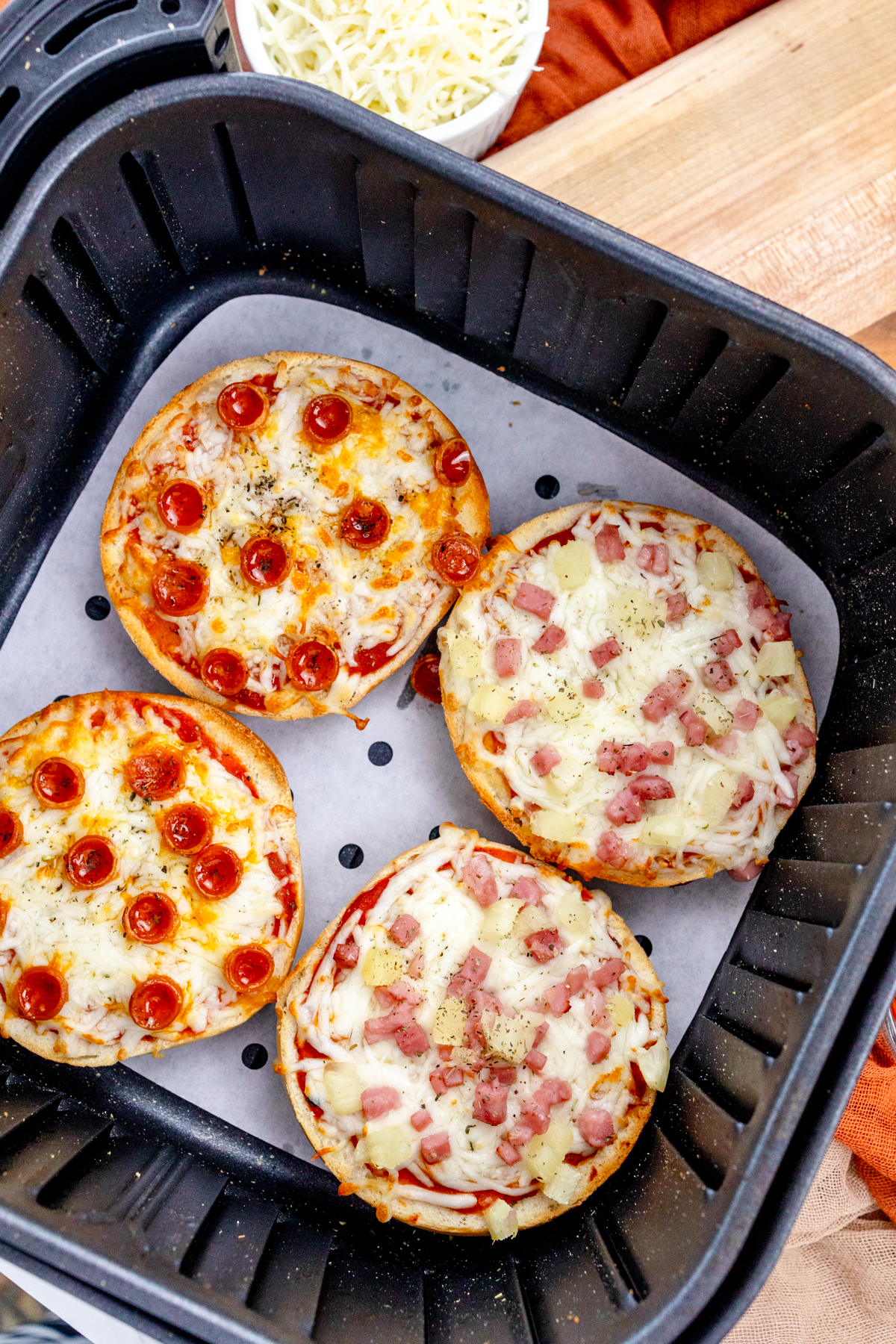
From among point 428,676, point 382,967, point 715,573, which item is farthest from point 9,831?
point 715,573

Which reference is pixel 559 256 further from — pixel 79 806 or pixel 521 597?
pixel 79 806

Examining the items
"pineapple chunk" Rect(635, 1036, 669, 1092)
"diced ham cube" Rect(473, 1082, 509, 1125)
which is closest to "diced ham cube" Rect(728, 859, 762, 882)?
"pineapple chunk" Rect(635, 1036, 669, 1092)

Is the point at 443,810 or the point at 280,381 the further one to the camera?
the point at 443,810

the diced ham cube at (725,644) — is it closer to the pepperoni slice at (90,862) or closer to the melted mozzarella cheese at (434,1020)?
the melted mozzarella cheese at (434,1020)

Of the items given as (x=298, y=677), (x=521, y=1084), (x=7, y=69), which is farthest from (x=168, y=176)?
(x=521, y=1084)

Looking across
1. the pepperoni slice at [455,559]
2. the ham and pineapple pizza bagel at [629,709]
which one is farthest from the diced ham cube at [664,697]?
the pepperoni slice at [455,559]

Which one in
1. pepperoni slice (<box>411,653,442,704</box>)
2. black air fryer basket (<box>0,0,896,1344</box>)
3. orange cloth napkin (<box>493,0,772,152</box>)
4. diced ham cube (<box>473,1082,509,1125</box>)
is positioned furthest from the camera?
orange cloth napkin (<box>493,0,772,152</box>)

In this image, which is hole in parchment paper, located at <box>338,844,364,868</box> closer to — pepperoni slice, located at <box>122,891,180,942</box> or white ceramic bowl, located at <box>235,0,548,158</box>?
pepperoni slice, located at <box>122,891,180,942</box>

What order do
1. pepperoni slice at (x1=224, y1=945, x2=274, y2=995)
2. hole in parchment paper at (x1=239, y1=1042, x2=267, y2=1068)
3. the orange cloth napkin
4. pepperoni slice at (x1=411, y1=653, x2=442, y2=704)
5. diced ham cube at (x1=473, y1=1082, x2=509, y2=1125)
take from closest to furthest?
diced ham cube at (x1=473, y1=1082, x2=509, y2=1125) → pepperoni slice at (x1=224, y1=945, x2=274, y2=995) → hole in parchment paper at (x1=239, y1=1042, x2=267, y2=1068) → pepperoni slice at (x1=411, y1=653, x2=442, y2=704) → the orange cloth napkin
